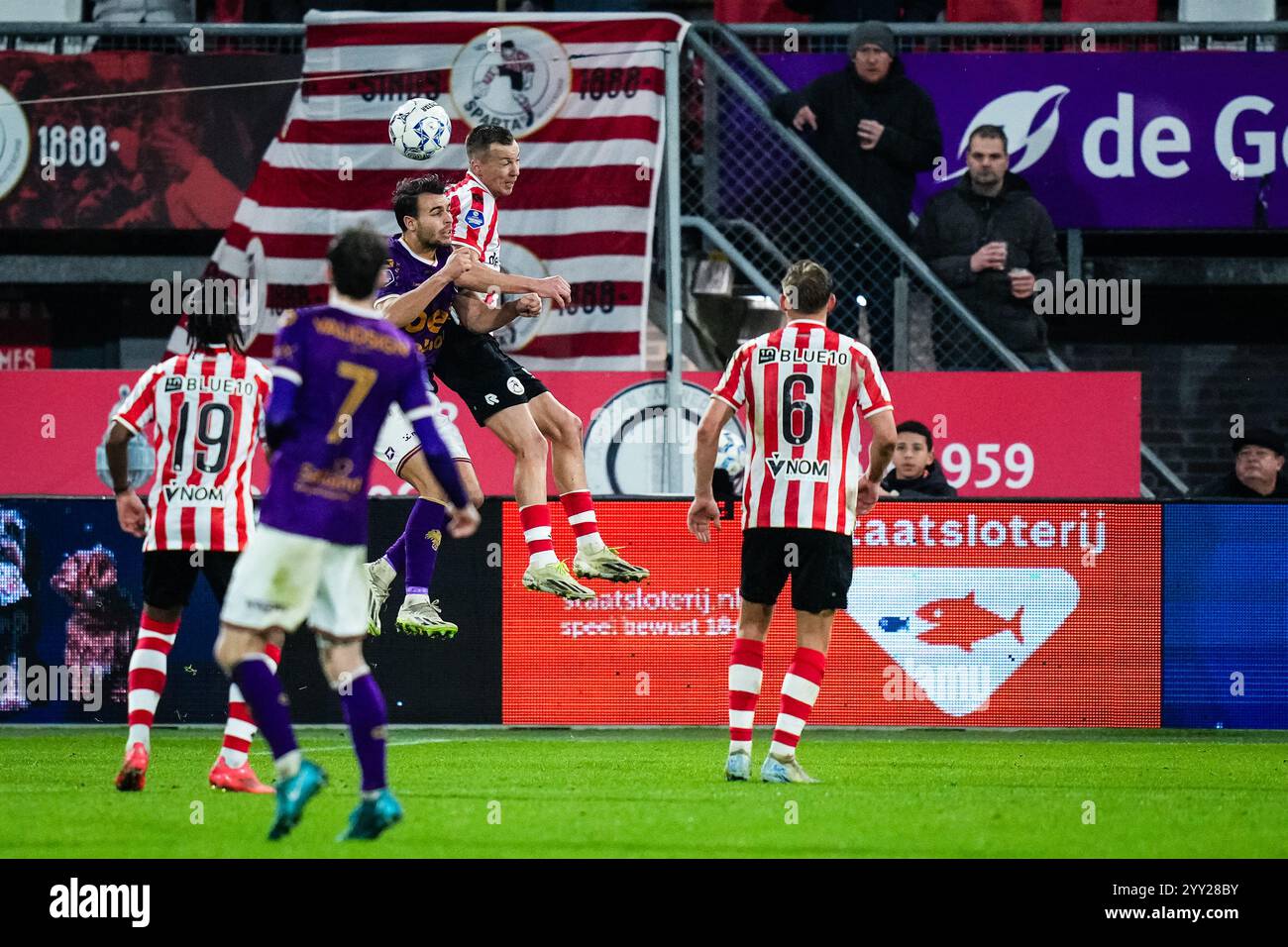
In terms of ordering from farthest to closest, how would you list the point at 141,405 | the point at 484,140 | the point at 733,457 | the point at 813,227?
the point at 813,227 < the point at 733,457 < the point at 484,140 < the point at 141,405

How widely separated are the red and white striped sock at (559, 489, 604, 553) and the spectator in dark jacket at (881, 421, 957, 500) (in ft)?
9.17

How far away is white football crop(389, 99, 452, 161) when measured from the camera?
10.2 metres

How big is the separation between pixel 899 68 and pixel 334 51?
4.00 metres

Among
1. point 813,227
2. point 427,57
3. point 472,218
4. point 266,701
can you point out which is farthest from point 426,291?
point 813,227

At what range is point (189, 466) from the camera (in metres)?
8.86

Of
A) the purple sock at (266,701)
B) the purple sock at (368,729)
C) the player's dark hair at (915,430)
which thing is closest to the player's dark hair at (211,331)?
the purple sock at (266,701)

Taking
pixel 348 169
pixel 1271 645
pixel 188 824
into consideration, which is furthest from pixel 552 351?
pixel 188 824

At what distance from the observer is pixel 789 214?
14352mm

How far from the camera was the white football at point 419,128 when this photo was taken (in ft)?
33.4

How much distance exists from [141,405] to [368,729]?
263cm

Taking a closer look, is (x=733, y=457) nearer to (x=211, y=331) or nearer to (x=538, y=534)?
(x=538, y=534)

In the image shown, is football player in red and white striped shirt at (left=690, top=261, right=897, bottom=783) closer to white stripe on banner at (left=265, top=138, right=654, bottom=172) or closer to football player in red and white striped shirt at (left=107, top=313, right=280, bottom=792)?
football player in red and white striped shirt at (left=107, top=313, right=280, bottom=792)

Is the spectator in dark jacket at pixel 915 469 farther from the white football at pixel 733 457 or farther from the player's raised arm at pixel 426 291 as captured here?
the player's raised arm at pixel 426 291

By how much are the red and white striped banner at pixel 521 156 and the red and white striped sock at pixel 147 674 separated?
17.1 ft
